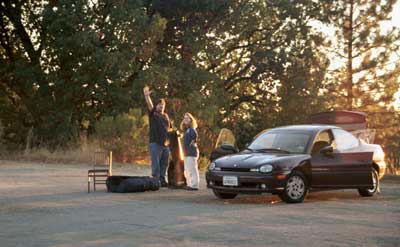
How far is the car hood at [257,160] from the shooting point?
14398 mm

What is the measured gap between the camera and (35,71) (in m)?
32.9

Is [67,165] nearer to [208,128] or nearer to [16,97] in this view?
[208,128]

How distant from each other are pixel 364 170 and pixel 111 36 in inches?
688

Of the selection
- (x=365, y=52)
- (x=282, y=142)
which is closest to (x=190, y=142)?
(x=282, y=142)

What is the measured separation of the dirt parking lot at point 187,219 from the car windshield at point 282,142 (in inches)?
39.0

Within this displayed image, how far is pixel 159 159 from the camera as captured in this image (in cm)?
1747

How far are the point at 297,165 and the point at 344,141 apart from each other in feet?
6.26

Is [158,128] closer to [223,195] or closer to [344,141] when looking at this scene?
[223,195]

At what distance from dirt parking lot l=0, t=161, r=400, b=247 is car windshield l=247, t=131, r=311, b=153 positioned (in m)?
0.99

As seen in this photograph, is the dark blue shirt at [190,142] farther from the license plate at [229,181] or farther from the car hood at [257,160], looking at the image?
the license plate at [229,181]

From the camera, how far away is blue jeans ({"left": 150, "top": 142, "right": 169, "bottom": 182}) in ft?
57.1

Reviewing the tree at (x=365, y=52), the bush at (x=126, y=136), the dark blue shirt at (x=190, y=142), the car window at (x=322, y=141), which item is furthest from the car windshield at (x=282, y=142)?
the tree at (x=365, y=52)

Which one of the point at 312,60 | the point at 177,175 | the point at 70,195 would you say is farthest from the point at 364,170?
the point at 312,60

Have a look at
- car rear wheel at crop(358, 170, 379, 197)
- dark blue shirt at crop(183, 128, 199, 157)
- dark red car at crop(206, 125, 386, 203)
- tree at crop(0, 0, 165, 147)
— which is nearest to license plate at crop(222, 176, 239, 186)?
dark red car at crop(206, 125, 386, 203)
